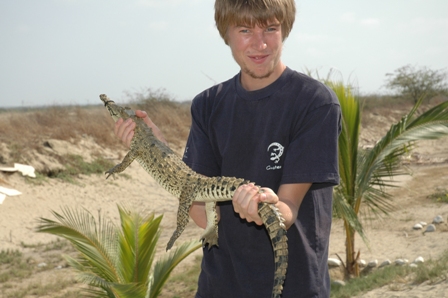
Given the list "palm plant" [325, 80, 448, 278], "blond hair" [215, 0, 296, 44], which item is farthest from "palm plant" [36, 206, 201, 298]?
"palm plant" [325, 80, 448, 278]

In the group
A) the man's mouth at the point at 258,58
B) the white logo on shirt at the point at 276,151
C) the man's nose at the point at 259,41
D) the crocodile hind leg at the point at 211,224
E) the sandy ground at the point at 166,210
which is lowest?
the sandy ground at the point at 166,210

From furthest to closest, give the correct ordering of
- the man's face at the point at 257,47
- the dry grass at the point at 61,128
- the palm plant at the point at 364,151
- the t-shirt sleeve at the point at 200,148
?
the dry grass at the point at 61,128
the palm plant at the point at 364,151
the t-shirt sleeve at the point at 200,148
the man's face at the point at 257,47

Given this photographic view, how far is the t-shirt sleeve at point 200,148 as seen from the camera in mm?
3062

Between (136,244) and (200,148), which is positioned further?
(136,244)

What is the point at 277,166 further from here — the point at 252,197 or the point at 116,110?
the point at 116,110

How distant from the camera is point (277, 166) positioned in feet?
8.93

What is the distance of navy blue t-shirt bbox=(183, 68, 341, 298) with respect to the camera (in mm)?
2660

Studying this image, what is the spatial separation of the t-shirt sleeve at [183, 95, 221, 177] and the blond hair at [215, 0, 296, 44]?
0.58 m

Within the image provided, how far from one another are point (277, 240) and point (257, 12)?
44.5 inches

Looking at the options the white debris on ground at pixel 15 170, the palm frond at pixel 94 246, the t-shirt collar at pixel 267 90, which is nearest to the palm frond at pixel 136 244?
the palm frond at pixel 94 246

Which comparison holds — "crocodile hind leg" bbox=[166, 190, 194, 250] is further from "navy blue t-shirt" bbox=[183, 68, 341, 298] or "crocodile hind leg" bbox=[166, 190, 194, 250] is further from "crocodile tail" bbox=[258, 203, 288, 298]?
"crocodile tail" bbox=[258, 203, 288, 298]

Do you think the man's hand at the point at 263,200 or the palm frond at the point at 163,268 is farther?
the palm frond at the point at 163,268

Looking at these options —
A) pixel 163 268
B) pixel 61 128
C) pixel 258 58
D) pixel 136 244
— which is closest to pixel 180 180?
pixel 258 58

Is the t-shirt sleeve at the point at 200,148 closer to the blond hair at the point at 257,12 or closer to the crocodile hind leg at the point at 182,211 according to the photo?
the crocodile hind leg at the point at 182,211
